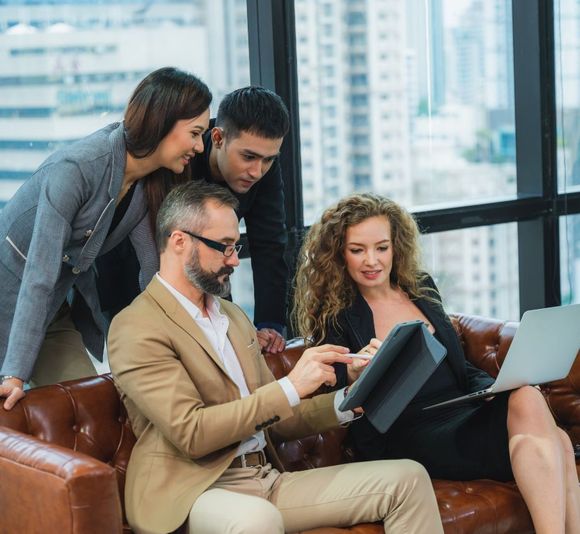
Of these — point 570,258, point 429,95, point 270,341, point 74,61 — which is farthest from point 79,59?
point 570,258

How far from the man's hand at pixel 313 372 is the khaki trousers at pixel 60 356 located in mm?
824

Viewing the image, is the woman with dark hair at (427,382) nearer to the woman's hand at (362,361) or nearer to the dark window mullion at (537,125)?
the woman's hand at (362,361)

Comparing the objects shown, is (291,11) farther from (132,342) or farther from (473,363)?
(132,342)

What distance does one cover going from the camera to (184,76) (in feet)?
10.6

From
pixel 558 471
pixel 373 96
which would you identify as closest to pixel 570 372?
pixel 558 471

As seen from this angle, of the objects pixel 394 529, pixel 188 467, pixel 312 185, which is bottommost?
pixel 394 529

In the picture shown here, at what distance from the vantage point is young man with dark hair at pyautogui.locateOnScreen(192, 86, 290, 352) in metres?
3.44

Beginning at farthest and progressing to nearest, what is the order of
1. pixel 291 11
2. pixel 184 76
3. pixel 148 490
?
pixel 291 11, pixel 184 76, pixel 148 490

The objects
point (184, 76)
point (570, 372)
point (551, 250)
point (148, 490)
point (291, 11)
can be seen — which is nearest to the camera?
point (148, 490)

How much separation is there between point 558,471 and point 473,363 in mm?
787

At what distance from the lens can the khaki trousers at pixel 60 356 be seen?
135 inches

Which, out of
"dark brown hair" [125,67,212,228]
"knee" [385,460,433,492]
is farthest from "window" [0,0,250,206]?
"knee" [385,460,433,492]

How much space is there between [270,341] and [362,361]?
53 cm

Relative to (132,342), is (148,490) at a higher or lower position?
lower
